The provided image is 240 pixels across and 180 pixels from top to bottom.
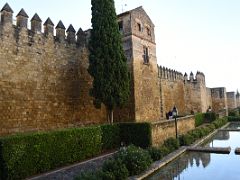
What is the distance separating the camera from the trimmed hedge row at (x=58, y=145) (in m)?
7.93

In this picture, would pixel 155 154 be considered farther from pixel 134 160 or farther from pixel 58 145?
pixel 58 145

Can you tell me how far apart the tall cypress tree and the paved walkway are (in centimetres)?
409

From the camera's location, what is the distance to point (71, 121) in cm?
1432

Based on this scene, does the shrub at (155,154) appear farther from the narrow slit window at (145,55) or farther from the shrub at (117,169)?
the narrow slit window at (145,55)

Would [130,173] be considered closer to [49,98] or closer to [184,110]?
[49,98]

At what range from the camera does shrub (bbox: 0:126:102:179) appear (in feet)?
25.8

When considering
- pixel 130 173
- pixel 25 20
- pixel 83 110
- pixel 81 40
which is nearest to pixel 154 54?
pixel 81 40

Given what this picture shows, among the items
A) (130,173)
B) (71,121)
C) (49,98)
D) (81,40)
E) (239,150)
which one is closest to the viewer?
(130,173)

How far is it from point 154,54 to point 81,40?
6411 millimetres

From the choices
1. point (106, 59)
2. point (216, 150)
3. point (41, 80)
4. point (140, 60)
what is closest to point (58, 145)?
point (41, 80)

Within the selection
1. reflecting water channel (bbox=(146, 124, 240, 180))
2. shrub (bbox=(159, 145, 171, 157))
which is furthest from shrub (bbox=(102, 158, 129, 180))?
shrub (bbox=(159, 145, 171, 157))

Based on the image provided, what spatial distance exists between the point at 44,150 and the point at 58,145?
69 centimetres

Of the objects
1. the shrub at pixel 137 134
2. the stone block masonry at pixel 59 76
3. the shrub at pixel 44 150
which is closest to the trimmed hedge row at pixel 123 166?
the shrub at pixel 44 150

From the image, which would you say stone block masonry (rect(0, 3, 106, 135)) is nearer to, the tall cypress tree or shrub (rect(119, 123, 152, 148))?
the tall cypress tree
